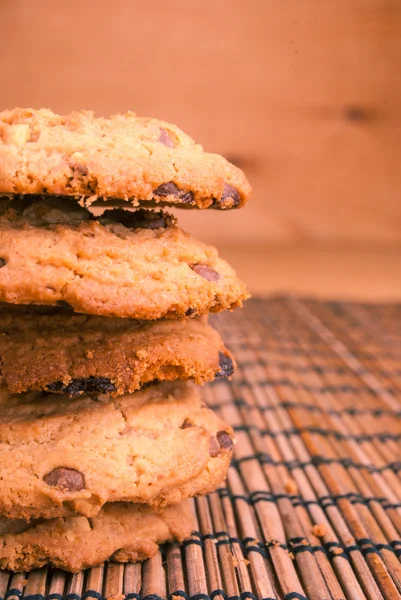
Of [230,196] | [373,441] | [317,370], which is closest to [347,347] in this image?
[317,370]

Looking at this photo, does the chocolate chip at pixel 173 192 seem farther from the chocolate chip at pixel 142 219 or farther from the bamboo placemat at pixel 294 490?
the bamboo placemat at pixel 294 490

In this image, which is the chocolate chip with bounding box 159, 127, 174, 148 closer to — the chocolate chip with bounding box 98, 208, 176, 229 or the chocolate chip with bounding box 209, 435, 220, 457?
the chocolate chip with bounding box 98, 208, 176, 229

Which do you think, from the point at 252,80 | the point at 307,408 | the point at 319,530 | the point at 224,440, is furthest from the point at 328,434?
the point at 252,80

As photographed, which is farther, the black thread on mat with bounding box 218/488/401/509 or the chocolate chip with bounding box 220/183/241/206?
the black thread on mat with bounding box 218/488/401/509

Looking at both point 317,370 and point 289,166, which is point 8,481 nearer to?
point 317,370

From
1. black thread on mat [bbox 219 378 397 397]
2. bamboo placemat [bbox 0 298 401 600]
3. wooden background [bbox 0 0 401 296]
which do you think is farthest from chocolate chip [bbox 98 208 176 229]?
wooden background [bbox 0 0 401 296]

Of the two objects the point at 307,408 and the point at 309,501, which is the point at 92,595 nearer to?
the point at 309,501
